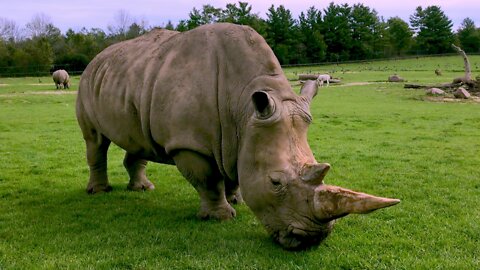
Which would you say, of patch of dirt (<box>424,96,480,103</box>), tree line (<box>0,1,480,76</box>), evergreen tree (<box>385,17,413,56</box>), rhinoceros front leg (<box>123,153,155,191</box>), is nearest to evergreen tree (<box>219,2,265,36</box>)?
tree line (<box>0,1,480,76</box>)

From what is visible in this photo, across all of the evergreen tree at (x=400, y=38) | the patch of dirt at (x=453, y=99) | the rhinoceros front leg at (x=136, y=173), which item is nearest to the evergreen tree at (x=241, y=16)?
the evergreen tree at (x=400, y=38)

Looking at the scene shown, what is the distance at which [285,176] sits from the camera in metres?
4.16

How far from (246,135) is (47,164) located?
19.8 ft

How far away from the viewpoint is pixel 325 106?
19.7 metres

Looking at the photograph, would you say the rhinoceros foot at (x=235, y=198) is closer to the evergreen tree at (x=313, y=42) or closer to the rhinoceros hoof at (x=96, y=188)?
the rhinoceros hoof at (x=96, y=188)

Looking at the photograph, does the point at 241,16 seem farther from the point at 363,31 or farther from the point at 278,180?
the point at 278,180

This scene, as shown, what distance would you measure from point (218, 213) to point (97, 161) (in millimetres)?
2324

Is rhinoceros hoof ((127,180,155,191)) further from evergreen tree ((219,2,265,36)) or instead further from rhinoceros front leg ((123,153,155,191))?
evergreen tree ((219,2,265,36))

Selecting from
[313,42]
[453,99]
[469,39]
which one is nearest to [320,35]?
[313,42]

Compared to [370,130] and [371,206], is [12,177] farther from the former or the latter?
[370,130]

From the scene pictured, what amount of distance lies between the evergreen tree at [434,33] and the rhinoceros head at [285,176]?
66.6 meters

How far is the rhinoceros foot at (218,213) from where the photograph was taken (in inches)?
216

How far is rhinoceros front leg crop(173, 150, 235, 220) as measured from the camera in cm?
525

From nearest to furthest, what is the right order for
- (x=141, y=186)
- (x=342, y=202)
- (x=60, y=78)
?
(x=342, y=202), (x=141, y=186), (x=60, y=78)
